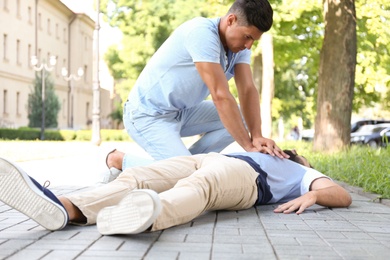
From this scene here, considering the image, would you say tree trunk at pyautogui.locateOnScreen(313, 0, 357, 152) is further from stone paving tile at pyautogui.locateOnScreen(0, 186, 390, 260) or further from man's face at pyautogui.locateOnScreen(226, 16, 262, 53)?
stone paving tile at pyautogui.locateOnScreen(0, 186, 390, 260)

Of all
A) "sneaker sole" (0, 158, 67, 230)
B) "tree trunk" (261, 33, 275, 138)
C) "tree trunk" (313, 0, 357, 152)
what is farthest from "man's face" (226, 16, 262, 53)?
"tree trunk" (261, 33, 275, 138)

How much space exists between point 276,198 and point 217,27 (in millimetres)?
1592

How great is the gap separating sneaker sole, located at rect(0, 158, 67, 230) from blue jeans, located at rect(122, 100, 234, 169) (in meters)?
2.64

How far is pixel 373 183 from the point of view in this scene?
813 cm

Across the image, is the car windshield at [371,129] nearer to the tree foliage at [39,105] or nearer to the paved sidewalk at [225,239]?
the tree foliage at [39,105]

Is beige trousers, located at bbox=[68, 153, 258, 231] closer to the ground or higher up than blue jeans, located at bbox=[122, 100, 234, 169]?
closer to the ground

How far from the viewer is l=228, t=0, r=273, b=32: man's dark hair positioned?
5.94 meters

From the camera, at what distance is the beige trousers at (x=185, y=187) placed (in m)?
4.60

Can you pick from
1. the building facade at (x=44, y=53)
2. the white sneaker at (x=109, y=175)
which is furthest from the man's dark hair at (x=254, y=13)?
the building facade at (x=44, y=53)

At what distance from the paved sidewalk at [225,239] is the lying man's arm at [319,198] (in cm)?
8

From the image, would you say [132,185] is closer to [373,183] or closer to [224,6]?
[373,183]

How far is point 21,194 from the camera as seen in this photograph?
4383mm

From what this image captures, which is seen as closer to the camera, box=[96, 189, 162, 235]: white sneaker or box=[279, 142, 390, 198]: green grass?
box=[96, 189, 162, 235]: white sneaker

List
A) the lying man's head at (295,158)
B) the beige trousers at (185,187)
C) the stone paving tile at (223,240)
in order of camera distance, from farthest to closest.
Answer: the lying man's head at (295,158)
the beige trousers at (185,187)
the stone paving tile at (223,240)
